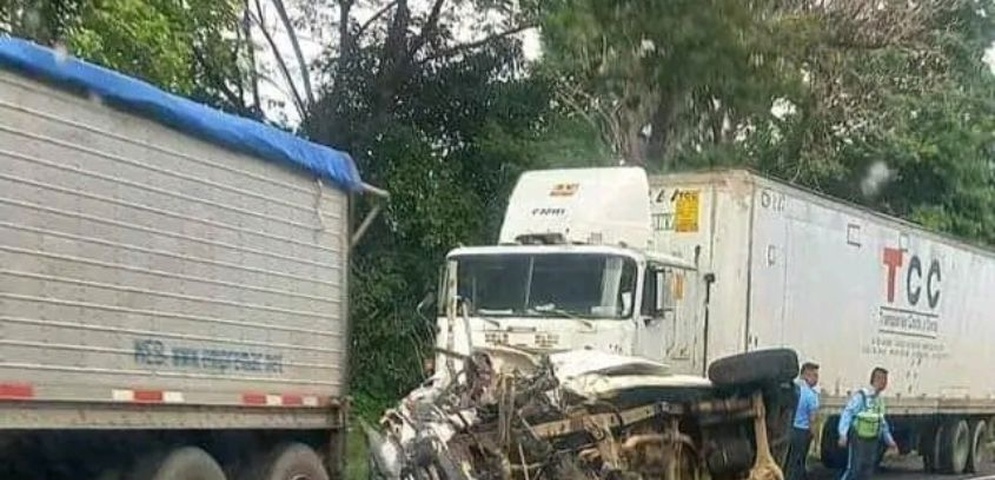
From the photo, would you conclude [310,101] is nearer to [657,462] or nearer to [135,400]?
[657,462]

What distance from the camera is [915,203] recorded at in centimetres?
2980

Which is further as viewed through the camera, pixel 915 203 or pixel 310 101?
pixel 915 203

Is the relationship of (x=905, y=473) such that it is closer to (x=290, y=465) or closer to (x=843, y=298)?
(x=843, y=298)

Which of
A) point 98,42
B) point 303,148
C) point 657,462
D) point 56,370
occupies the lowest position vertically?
point 657,462

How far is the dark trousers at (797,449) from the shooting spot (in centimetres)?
1638

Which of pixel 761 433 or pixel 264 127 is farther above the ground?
pixel 264 127

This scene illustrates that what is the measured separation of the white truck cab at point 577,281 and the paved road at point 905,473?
252 inches

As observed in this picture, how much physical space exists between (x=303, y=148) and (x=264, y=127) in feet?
1.76

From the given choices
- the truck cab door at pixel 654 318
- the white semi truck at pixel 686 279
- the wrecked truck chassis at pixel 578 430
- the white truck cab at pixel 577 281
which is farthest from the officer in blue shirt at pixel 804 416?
the truck cab door at pixel 654 318

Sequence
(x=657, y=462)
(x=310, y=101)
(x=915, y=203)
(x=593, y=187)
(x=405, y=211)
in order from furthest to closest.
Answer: (x=915, y=203) < (x=310, y=101) < (x=405, y=211) < (x=593, y=187) < (x=657, y=462)

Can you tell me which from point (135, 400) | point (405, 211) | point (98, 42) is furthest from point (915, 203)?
point (135, 400)

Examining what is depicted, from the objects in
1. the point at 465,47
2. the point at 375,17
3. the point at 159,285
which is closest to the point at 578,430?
the point at 159,285

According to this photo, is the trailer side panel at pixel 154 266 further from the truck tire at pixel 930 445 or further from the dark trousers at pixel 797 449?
the truck tire at pixel 930 445

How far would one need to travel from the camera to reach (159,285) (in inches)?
344
